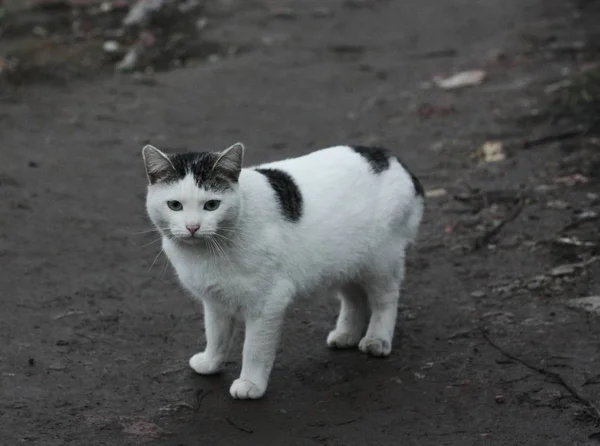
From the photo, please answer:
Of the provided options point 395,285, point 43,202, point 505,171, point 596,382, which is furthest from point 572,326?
point 43,202

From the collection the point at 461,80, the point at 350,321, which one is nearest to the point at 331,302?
the point at 350,321

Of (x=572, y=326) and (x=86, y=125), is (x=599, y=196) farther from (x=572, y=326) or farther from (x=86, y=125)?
(x=86, y=125)

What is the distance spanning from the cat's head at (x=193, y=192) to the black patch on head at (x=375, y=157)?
0.83m

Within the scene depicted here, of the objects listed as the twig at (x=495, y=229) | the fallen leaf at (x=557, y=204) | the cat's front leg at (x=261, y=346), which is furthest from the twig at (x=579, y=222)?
the cat's front leg at (x=261, y=346)

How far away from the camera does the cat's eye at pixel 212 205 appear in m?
4.05

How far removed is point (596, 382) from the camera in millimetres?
4445

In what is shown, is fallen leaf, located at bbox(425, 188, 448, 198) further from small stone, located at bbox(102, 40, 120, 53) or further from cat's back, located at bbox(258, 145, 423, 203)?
small stone, located at bbox(102, 40, 120, 53)

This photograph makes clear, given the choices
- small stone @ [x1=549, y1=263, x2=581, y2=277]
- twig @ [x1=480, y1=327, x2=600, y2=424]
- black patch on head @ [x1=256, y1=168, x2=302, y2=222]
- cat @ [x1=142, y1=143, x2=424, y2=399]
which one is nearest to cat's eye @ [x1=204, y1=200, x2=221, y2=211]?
cat @ [x1=142, y1=143, x2=424, y2=399]

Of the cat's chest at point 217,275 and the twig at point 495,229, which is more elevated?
the cat's chest at point 217,275

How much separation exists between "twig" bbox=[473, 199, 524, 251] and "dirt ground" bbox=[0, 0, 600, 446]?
0.02 m

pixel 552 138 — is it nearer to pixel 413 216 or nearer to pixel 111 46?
pixel 413 216

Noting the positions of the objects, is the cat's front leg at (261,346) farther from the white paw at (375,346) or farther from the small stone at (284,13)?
the small stone at (284,13)

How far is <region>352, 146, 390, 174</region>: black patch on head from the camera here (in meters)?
4.72

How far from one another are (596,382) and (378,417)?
40.1 inches
